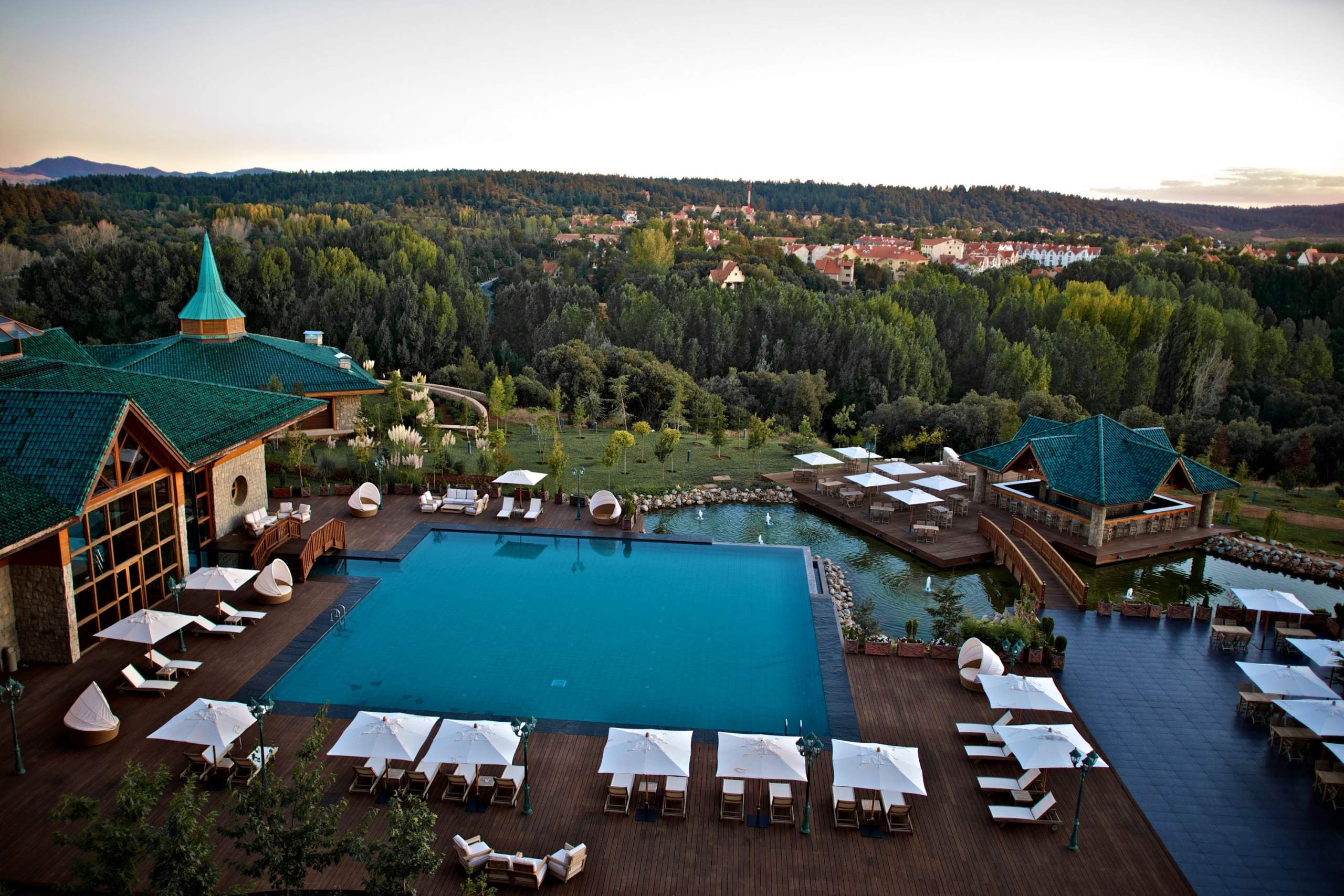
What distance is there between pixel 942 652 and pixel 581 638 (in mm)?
6161

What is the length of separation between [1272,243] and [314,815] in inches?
3729

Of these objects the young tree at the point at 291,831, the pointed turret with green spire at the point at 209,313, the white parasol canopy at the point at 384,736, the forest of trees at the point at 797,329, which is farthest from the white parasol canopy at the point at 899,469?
the pointed turret with green spire at the point at 209,313

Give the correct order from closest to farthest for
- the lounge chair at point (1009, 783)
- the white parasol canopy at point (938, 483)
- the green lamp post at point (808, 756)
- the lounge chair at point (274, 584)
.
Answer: the green lamp post at point (808, 756) < the lounge chair at point (1009, 783) < the lounge chair at point (274, 584) < the white parasol canopy at point (938, 483)

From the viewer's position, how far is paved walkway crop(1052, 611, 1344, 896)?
10023 mm

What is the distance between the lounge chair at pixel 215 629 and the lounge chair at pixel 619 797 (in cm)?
777

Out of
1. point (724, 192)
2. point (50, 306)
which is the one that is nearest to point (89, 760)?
point (50, 306)

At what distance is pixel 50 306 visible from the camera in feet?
160

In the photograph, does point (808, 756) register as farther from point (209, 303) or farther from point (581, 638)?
point (209, 303)

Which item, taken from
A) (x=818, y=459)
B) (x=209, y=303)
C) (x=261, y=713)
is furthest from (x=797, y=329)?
(x=261, y=713)

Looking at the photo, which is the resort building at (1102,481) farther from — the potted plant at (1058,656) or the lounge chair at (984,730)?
the lounge chair at (984,730)

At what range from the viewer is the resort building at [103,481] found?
513 inches

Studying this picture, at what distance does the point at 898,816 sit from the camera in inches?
404

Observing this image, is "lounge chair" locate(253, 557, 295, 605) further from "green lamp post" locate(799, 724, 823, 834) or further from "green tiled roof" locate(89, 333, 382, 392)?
"green tiled roof" locate(89, 333, 382, 392)

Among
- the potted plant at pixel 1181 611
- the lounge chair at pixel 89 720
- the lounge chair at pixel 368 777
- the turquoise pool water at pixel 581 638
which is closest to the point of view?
the lounge chair at pixel 368 777
